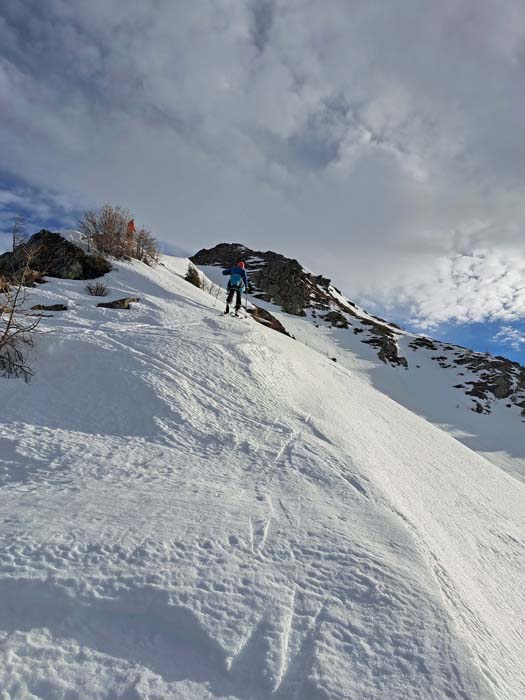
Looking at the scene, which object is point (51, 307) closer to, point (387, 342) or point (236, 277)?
point (236, 277)

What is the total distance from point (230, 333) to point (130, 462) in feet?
13.8

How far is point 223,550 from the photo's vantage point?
2.52m

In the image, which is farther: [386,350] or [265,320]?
[386,350]

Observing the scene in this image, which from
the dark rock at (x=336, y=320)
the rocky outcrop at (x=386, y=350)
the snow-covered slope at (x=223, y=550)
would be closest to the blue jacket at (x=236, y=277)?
the snow-covered slope at (x=223, y=550)

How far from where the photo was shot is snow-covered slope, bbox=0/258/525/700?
186cm

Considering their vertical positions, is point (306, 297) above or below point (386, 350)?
above

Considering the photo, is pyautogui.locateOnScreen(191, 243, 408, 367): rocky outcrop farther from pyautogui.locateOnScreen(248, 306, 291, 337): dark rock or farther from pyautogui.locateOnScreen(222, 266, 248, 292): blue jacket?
pyautogui.locateOnScreen(222, 266, 248, 292): blue jacket

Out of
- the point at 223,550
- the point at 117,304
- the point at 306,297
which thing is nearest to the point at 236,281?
the point at 117,304

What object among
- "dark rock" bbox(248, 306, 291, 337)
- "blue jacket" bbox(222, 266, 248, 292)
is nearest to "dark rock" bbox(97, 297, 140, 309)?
"blue jacket" bbox(222, 266, 248, 292)

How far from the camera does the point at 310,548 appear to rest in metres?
2.68

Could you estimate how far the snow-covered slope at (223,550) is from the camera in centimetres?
186

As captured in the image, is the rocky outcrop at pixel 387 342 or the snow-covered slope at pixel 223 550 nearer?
the snow-covered slope at pixel 223 550

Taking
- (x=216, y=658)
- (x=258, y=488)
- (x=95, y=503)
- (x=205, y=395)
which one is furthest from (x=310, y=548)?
(x=205, y=395)

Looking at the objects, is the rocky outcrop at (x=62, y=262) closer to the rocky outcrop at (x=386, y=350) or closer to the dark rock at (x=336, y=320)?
the rocky outcrop at (x=386, y=350)
